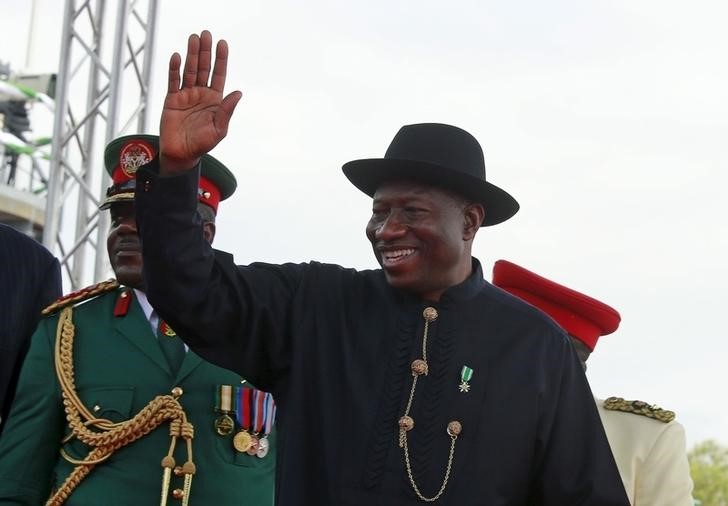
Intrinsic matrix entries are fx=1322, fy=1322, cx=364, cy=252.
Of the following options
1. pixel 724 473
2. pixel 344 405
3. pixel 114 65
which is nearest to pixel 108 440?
pixel 344 405

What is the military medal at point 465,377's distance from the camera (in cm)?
344

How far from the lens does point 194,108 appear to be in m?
3.04

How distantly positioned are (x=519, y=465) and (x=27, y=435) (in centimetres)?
166

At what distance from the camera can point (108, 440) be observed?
4.18m

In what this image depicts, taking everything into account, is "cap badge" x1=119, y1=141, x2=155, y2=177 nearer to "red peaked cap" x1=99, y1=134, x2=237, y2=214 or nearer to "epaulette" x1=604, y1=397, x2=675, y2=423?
"red peaked cap" x1=99, y1=134, x2=237, y2=214

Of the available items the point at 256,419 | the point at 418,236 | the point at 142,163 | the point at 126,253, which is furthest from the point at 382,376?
the point at 142,163

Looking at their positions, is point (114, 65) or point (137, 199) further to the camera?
point (114, 65)

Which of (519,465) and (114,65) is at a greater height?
(114,65)

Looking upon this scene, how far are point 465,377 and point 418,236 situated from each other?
389 mm

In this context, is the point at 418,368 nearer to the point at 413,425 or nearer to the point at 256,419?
the point at 413,425

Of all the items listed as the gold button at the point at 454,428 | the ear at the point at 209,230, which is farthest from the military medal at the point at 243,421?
the gold button at the point at 454,428

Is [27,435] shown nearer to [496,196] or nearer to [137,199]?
[137,199]

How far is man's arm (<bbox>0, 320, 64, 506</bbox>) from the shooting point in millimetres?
4129

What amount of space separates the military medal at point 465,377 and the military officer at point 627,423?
1262 mm
